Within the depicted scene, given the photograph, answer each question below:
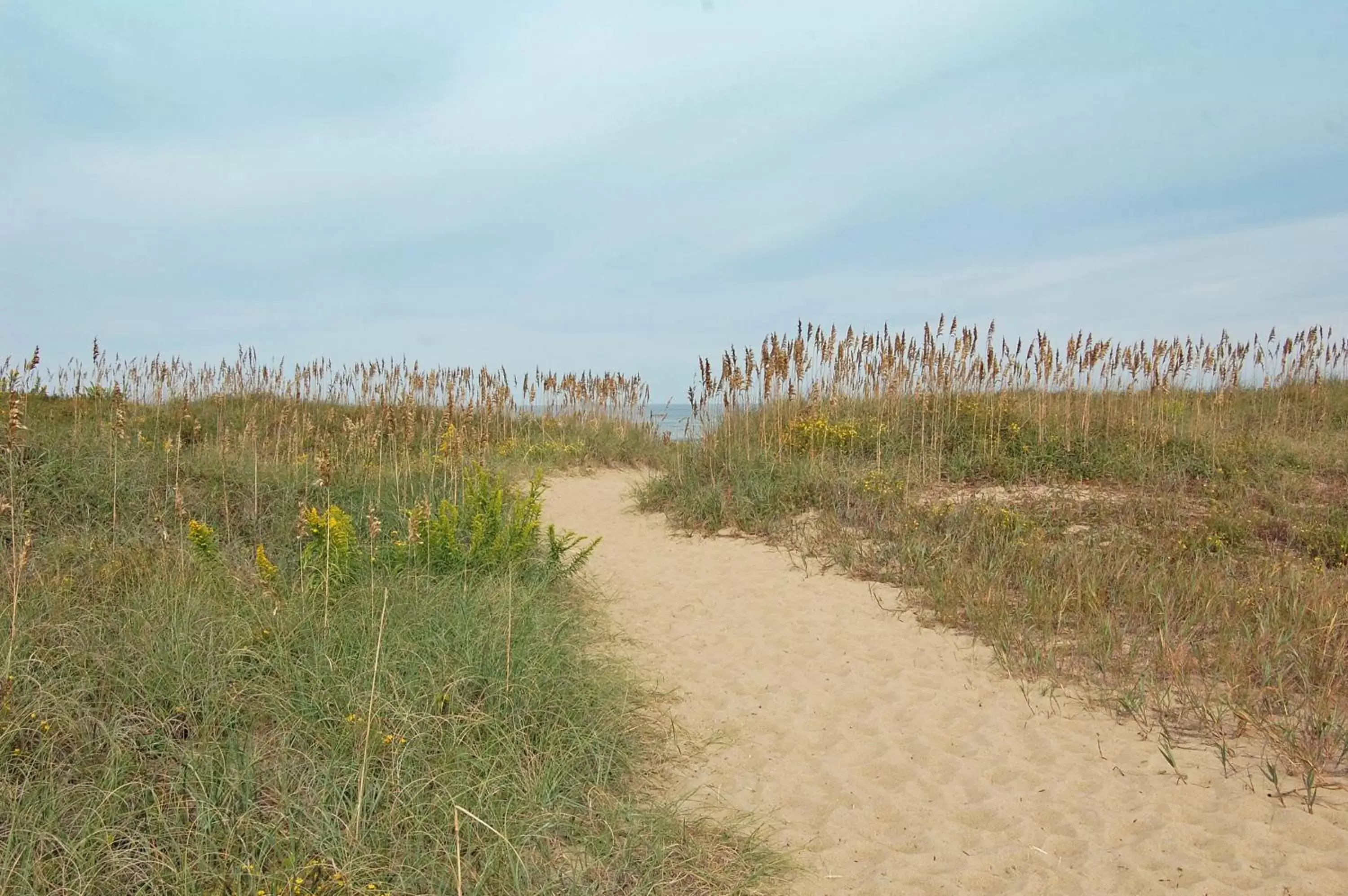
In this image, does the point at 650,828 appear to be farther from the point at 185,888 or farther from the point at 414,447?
the point at 414,447

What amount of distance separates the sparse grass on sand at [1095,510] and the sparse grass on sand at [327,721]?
257cm

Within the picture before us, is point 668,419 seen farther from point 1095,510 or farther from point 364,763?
point 364,763

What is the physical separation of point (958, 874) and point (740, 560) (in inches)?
175

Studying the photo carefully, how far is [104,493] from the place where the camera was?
698 centimetres

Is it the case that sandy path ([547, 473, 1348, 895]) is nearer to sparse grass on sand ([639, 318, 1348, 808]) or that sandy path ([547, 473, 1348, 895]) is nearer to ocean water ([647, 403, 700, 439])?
sparse grass on sand ([639, 318, 1348, 808])

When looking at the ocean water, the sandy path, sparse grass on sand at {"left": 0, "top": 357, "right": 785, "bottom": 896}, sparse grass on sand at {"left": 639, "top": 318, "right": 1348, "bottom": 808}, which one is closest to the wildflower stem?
sparse grass on sand at {"left": 0, "top": 357, "right": 785, "bottom": 896}

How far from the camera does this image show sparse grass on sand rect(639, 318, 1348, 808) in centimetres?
440

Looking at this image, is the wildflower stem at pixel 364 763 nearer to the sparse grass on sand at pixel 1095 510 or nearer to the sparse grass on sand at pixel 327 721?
the sparse grass on sand at pixel 327 721

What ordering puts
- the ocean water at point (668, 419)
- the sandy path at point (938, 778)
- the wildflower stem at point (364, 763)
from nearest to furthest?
the wildflower stem at point (364, 763) < the sandy path at point (938, 778) < the ocean water at point (668, 419)

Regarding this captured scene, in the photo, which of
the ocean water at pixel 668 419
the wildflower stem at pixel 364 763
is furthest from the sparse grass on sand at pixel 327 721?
the ocean water at pixel 668 419

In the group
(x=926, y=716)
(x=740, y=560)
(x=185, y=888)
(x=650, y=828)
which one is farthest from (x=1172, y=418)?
(x=185, y=888)

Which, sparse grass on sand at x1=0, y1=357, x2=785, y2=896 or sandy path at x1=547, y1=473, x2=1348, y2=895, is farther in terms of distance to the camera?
sandy path at x1=547, y1=473, x2=1348, y2=895

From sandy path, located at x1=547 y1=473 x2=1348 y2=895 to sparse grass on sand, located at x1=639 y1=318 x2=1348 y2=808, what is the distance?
30cm

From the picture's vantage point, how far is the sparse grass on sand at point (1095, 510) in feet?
14.4
